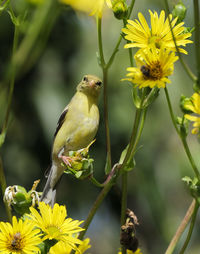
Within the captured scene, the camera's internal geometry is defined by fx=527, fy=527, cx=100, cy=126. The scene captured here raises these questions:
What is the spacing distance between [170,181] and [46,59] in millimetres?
1179

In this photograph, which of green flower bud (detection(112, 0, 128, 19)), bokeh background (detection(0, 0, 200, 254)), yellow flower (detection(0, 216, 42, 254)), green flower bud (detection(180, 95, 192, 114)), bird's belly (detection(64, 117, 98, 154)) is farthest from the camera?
bokeh background (detection(0, 0, 200, 254))

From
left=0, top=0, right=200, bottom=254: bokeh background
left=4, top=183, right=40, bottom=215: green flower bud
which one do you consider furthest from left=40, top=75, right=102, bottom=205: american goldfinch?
left=4, top=183, right=40, bottom=215: green flower bud

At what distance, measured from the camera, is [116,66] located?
295 cm

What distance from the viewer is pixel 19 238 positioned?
1019 millimetres

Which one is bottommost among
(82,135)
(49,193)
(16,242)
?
(49,193)

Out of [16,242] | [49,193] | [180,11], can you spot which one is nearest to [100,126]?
[49,193]

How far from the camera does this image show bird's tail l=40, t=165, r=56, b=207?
2.00 meters

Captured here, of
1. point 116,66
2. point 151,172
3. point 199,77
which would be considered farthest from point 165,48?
point 116,66

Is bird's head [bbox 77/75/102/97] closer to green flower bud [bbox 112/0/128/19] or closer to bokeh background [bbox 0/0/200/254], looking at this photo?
bokeh background [bbox 0/0/200/254]

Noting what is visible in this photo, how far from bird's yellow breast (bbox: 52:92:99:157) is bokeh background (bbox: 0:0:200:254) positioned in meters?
0.42

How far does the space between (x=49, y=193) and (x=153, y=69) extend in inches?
45.3

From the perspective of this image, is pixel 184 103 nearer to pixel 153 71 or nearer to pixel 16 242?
pixel 153 71

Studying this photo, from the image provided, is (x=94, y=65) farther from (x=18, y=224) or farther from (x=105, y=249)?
(x=18, y=224)

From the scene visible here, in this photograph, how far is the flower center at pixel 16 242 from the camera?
3.34 feet
